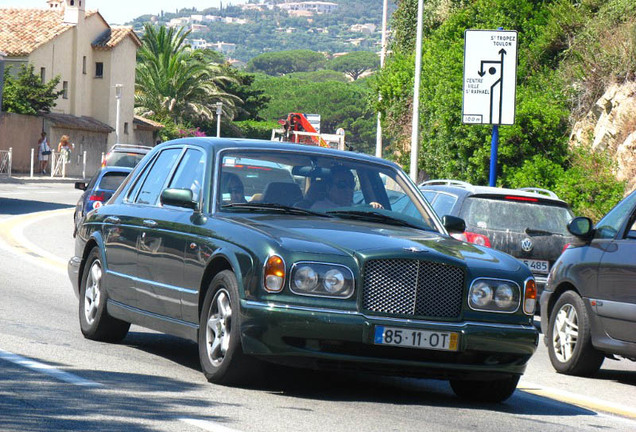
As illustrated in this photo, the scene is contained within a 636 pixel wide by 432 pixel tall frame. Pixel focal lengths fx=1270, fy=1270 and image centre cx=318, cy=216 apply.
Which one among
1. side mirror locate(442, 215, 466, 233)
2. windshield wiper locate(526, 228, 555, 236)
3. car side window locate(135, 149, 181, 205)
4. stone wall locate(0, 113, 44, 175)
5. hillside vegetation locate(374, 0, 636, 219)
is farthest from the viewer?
stone wall locate(0, 113, 44, 175)

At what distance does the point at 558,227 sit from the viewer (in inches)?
590

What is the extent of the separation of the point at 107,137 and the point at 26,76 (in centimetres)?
1268

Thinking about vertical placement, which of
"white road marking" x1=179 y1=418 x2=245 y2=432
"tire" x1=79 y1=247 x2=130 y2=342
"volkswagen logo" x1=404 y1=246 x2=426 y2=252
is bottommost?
"white road marking" x1=179 y1=418 x2=245 y2=432

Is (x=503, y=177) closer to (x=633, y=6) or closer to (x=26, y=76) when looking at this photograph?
(x=633, y=6)

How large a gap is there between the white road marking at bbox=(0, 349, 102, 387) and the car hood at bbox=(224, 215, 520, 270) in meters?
1.44

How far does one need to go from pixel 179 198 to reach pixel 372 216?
1353 millimetres

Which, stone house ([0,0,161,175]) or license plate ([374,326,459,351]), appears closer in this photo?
license plate ([374,326,459,351])

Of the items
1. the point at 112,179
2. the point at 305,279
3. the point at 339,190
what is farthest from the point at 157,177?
the point at 112,179

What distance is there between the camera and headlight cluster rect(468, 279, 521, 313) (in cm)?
795

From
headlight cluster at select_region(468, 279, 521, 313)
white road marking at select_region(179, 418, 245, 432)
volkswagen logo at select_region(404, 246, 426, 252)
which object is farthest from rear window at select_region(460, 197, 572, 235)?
white road marking at select_region(179, 418, 245, 432)

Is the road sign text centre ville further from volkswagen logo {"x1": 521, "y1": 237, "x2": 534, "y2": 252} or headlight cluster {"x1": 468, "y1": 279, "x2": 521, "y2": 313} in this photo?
headlight cluster {"x1": 468, "y1": 279, "x2": 521, "y2": 313}

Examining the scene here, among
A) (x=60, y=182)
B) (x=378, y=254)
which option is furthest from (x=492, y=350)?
(x=60, y=182)

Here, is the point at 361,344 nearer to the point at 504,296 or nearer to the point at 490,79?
the point at 504,296

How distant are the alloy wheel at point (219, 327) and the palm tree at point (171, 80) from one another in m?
72.7
